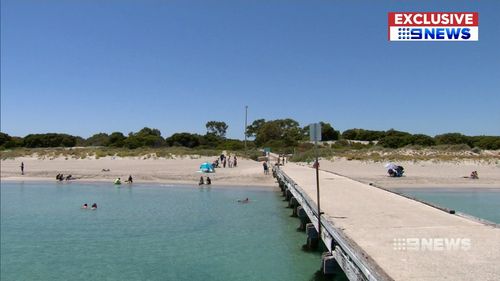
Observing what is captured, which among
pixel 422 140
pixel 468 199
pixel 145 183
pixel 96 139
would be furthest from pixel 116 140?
pixel 468 199

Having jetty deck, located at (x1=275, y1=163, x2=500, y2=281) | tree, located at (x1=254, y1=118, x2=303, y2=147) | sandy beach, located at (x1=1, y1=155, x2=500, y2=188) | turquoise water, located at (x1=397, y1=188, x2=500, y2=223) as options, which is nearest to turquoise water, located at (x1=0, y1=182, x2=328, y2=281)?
jetty deck, located at (x1=275, y1=163, x2=500, y2=281)

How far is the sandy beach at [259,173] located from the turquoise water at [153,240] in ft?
37.5

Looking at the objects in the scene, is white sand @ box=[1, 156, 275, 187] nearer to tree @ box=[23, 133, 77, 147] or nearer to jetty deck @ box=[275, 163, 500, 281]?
jetty deck @ box=[275, 163, 500, 281]

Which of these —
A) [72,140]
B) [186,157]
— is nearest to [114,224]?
[186,157]

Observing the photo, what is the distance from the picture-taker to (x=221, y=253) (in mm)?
15406

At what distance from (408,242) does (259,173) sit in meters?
36.6

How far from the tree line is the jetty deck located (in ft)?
241

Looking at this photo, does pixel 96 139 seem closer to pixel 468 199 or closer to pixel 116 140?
pixel 116 140

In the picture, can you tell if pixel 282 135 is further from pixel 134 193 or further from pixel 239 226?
pixel 239 226

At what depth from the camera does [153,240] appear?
703 inches

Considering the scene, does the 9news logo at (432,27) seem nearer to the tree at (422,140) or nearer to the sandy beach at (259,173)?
the sandy beach at (259,173)

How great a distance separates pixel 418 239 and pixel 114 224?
16159 millimetres

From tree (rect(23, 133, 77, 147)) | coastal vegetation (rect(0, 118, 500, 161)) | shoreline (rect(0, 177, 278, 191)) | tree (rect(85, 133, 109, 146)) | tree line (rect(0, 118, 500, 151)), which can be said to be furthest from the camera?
tree (rect(85, 133, 109, 146))

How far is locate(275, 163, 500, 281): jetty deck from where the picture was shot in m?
6.68
